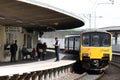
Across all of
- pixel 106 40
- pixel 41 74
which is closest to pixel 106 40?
pixel 106 40

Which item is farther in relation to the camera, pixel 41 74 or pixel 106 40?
pixel 106 40

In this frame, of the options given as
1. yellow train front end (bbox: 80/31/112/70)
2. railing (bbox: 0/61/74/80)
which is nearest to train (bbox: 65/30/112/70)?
yellow train front end (bbox: 80/31/112/70)

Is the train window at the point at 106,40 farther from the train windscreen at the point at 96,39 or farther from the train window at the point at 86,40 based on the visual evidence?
the train window at the point at 86,40

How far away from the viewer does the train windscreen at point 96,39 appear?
2499 centimetres

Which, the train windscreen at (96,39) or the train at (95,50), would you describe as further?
the train windscreen at (96,39)

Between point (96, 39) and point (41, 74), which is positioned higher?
point (96, 39)

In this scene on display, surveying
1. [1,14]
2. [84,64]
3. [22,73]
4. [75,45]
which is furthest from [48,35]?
[22,73]

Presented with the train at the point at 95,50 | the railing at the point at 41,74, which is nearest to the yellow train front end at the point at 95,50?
the train at the point at 95,50

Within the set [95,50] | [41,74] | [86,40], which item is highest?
[86,40]

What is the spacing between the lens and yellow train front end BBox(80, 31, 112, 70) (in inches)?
963

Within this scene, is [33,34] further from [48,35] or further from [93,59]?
[48,35]

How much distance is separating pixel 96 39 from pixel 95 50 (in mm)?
914

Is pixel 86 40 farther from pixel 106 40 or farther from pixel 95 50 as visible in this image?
pixel 106 40

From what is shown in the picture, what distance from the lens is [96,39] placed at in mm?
25125
